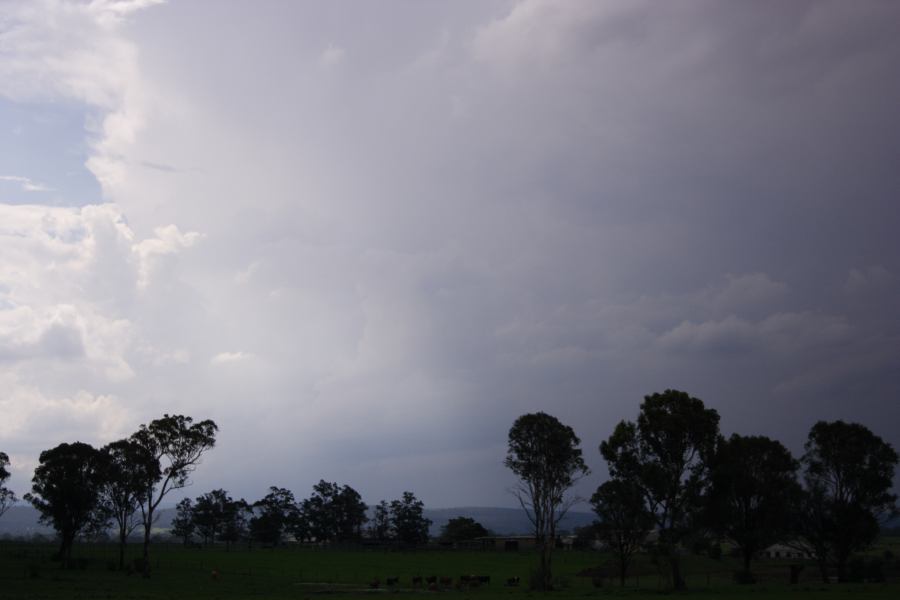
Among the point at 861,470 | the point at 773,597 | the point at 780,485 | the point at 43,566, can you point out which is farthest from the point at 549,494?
the point at 43,566

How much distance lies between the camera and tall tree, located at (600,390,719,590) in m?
58.5

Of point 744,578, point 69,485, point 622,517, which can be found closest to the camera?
point 744,578

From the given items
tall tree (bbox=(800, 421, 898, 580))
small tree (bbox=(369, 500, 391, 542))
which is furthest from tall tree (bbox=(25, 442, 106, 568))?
small tree (bbox=(369, 500, 391, 542))

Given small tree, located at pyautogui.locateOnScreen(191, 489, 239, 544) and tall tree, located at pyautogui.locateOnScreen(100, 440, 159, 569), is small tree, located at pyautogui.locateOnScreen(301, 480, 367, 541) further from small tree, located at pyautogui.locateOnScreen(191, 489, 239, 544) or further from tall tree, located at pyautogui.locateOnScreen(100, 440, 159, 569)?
tall tree, located at pyautogui.locateOnScreen(100, 440, 159, 569)

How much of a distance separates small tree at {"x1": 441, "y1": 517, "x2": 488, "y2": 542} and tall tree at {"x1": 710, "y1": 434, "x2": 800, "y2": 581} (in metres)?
103

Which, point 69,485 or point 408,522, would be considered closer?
point 69,485

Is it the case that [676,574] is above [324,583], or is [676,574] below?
above

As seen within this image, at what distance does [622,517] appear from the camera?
6531cm

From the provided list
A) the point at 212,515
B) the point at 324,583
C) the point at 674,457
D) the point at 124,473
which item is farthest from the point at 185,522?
the point at 674,457

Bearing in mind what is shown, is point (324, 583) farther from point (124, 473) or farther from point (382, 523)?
point (382, 523)

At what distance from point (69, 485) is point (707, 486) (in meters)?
63.9

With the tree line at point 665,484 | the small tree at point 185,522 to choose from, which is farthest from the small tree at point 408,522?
the tree line at point 665,484

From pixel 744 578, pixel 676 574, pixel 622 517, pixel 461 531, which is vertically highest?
pixel 622 517

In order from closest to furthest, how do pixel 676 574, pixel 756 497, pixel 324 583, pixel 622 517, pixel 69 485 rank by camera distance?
pixel 676 574 → pixel 324 583 → pixel 622 517 → pixel 756 497 → pixel 69 485
